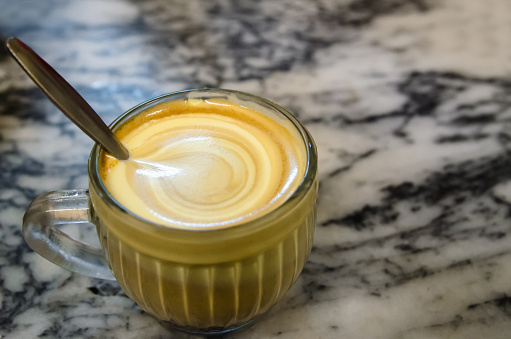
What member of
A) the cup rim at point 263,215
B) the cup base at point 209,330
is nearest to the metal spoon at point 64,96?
the cup rim at point 263,215

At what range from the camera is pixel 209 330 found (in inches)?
20.8

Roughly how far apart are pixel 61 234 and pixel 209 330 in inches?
6.4

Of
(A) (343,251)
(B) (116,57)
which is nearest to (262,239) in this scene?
(A) (343,251)

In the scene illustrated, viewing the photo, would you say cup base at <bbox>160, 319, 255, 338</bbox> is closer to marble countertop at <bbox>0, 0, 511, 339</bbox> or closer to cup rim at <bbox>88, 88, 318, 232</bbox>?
marble countertop at <bbox>0, 0, 511, 339</bbox>

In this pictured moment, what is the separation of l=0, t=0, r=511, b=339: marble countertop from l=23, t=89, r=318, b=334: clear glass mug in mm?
65

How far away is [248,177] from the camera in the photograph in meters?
0.51

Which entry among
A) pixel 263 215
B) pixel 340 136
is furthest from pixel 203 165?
pixel 340 136

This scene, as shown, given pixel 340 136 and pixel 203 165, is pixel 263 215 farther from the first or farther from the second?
pixel 340 136

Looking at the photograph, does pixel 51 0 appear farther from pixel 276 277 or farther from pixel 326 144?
pixel 276 277

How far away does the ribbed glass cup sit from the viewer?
433mm

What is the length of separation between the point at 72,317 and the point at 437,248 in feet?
1.21

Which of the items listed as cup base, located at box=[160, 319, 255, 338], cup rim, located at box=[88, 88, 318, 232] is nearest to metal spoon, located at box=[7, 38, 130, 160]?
cup rim, located at box=[88, 88, 318, 232]

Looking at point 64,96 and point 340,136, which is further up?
point 64,96

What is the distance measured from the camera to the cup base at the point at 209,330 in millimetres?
532
